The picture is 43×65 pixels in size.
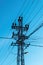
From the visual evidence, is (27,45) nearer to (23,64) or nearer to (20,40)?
→ (20,40)

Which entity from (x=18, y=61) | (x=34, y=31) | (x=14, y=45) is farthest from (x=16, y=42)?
(x=34, y=31)

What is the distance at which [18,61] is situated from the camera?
22469 mm

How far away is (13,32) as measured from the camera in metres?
23.2

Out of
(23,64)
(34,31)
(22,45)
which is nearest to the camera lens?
(34,31)

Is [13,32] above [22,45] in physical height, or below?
above

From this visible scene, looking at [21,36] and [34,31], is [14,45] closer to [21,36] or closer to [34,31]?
[21,36]

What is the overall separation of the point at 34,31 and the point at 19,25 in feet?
26.4

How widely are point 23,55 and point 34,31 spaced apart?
22.2ft

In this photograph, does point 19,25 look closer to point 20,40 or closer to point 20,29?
point 20,29

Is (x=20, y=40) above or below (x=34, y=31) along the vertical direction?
above

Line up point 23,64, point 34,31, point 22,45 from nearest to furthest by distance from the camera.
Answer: point 34,31, point 23,64, point 22,45

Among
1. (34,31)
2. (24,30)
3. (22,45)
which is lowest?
(34,31)

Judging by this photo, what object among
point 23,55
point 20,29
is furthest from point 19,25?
point 23,55

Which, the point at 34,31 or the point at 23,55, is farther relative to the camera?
the point at 23,55
